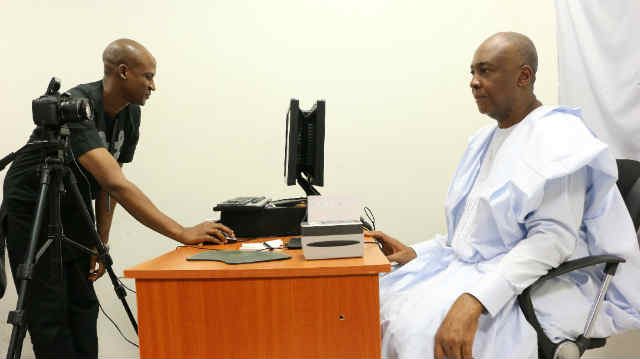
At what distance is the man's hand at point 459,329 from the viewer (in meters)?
1.20

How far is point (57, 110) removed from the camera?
1559 mm

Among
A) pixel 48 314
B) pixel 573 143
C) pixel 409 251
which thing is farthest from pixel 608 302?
pixel 48 314

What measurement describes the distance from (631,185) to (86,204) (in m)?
1.86

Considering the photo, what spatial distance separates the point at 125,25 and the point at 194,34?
1.11 ft

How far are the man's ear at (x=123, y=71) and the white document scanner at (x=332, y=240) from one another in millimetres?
1164

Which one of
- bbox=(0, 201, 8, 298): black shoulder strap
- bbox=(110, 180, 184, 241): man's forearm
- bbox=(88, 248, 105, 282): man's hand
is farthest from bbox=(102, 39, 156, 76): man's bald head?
bbox=(88, 248, 105, 282): man's hand

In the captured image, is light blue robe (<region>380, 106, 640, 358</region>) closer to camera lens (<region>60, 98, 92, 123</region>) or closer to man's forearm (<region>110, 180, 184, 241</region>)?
man's forearm (<region>110, 180, 184, 241</region>)

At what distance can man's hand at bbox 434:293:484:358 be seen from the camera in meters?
1.20

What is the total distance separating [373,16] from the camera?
2490 mm

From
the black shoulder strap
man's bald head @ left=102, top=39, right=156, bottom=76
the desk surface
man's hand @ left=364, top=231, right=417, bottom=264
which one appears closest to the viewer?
the desk surface

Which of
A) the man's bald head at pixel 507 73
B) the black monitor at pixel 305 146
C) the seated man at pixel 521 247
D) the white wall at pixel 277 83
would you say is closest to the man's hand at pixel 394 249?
the seated man at pixel 521 247

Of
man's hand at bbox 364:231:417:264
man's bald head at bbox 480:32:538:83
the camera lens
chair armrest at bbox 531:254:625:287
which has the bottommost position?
man's hand at bbox 364:231:417:264

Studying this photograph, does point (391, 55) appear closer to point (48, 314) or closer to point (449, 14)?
point (449, 14)

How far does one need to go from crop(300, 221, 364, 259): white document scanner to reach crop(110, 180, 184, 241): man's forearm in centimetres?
59
